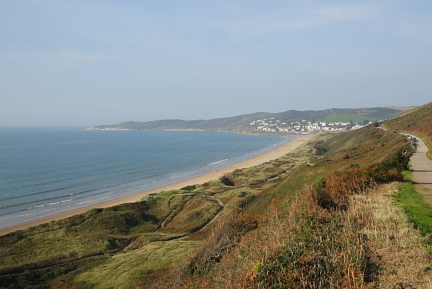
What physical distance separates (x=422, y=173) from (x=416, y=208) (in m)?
11.8

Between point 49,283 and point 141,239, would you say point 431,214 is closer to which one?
point 49,283

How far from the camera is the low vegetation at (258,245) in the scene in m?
7.93

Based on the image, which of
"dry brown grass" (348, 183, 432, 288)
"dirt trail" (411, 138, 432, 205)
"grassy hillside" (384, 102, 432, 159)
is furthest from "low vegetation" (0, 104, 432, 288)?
"grassy hillside" (384, 102, 432, 159)

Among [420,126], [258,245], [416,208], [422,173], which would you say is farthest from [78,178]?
[420,126]

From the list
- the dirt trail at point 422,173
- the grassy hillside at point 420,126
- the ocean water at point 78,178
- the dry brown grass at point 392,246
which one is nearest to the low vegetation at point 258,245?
the dry brown grass at point 392,246

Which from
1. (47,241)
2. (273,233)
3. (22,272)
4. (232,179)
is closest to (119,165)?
(232,179)

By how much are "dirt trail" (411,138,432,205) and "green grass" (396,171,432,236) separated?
471 millimetres

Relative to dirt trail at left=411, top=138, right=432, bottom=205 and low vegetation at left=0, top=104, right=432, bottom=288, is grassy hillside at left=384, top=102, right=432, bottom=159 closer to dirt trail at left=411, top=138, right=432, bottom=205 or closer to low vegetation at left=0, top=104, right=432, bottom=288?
dirt trail at left=411, top=138, right=432, bottom=205

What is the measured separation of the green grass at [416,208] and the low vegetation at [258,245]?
0.31 ft

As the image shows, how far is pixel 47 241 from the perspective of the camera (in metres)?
30.2

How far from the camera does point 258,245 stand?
402 inches

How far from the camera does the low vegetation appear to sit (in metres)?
7.93

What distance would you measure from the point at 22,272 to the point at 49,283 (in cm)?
328

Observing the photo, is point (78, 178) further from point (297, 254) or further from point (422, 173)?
point (297, 254)
